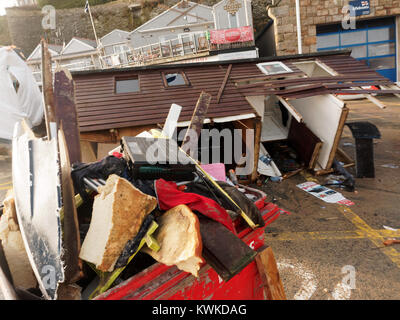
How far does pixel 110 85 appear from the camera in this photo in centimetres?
719

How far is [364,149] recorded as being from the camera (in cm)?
630

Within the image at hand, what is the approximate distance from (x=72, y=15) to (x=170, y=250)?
56.5 m

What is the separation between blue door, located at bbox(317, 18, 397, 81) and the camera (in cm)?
1589

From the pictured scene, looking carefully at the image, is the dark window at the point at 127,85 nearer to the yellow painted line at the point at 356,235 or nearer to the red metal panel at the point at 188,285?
the yellow painted line at the point at 356,235

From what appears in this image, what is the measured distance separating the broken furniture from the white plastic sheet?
12.5 meters

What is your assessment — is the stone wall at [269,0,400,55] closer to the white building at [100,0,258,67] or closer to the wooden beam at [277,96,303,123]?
the white building at [100,0,258,67]

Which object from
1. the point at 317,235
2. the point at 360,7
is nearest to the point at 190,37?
the point at 360,7

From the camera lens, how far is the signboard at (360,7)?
567 inches

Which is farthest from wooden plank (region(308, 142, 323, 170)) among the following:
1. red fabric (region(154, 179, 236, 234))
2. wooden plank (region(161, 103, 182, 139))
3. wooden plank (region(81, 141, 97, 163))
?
wooden plank (region(81, 141, 97, 163))

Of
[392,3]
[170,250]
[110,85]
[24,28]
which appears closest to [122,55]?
[110,85]

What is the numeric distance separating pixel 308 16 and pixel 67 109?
15473 millimetres

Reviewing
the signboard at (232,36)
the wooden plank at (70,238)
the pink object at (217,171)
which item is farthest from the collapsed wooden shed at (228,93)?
the signboard at (232,36)

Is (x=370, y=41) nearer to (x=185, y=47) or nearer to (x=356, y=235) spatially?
(x=185, y=47)
